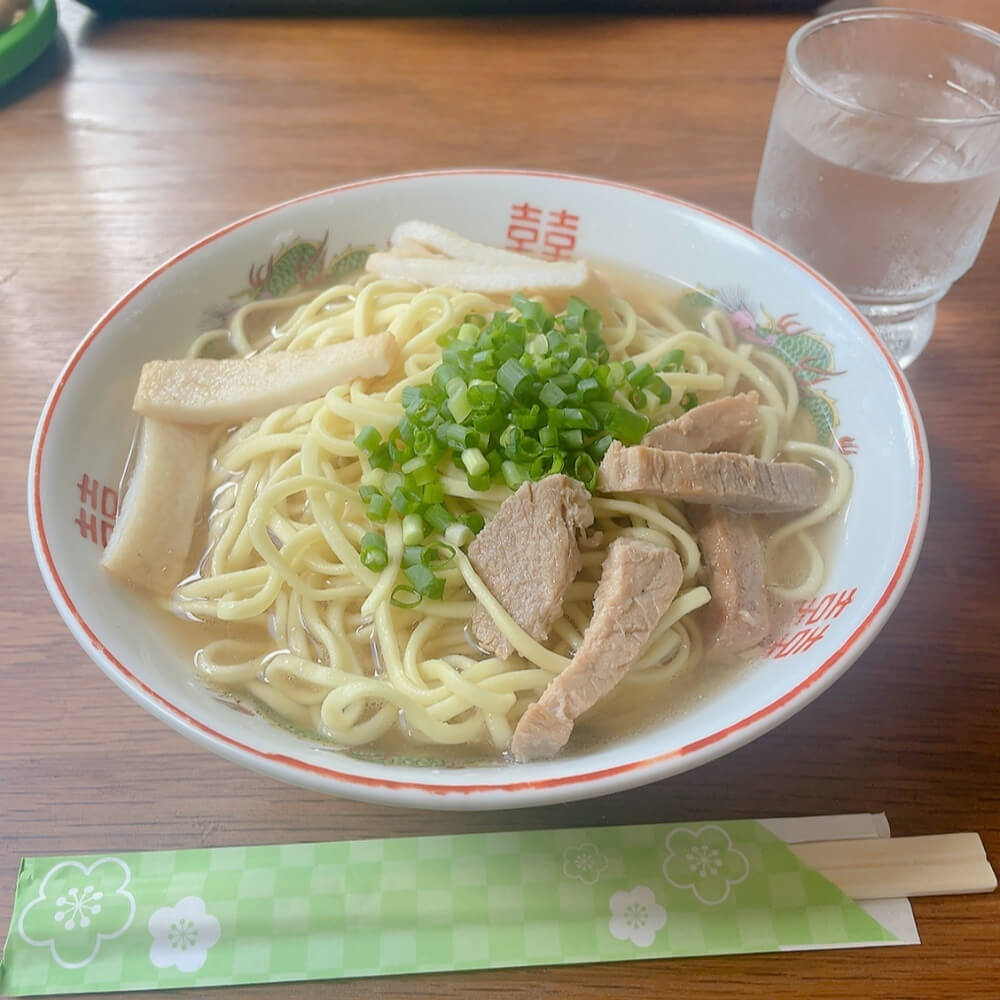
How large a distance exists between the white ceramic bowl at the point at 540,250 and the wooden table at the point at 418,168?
23cm

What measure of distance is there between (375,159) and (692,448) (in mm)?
1961

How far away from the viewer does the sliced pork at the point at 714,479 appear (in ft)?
5.39

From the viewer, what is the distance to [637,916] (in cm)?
137

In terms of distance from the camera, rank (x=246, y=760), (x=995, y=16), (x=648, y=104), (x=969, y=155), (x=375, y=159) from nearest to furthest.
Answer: (x=246, y=760)
(x=969, y=155)
(x=375, y=159)
(x=648, y=104)
(x=995, y=16)

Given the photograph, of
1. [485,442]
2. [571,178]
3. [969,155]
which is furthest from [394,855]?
[969,155]

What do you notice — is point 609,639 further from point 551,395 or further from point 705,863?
point 551,395

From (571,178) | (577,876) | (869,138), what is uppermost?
(869,138)

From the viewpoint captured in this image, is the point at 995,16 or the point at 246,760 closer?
the point at 246,760

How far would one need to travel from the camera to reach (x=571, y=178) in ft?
7.64

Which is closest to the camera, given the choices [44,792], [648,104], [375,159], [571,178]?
[44,792]

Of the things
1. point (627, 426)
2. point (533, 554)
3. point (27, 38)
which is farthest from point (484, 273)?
point (27, 38)

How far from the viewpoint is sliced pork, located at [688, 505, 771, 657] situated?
1621 millimetres

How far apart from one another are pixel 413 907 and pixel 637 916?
0.38 metres

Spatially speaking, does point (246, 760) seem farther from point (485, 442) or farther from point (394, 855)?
point (485, 442)
